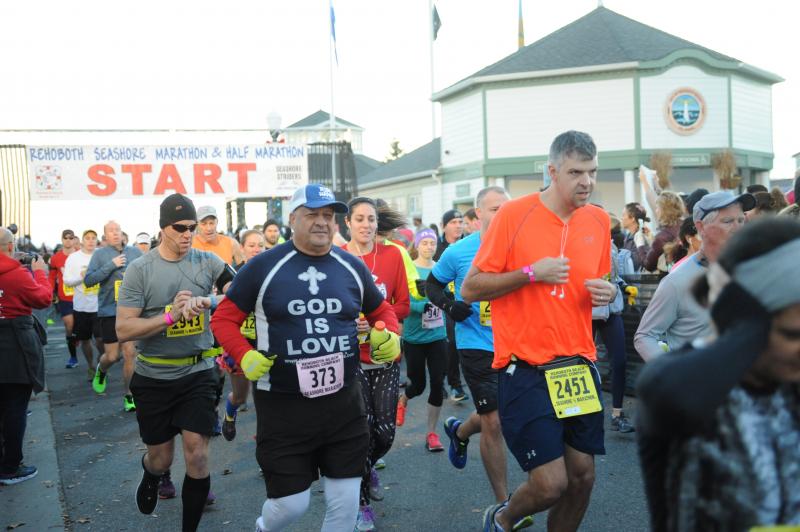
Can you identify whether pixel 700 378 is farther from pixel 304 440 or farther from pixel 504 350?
pixel 304 440

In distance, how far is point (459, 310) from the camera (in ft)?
18.9

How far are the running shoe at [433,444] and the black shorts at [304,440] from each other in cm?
329

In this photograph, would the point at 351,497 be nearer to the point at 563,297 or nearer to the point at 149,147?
the point at 563,297

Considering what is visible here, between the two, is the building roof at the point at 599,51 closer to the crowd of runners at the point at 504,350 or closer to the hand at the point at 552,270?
the crowd of runners at the point at 504,350

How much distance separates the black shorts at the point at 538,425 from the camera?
3.95 meters

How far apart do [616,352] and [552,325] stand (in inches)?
168

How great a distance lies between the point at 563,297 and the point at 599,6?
106 feet

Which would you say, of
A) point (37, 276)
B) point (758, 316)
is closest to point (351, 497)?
point (758, 316)

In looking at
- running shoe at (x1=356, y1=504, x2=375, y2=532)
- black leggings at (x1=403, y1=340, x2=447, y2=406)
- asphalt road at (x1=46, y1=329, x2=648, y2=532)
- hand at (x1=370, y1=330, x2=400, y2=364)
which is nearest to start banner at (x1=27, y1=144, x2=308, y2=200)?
asphalt road at (x1=46, y1=329, x2=648, y2=532)

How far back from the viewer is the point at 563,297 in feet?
13.5

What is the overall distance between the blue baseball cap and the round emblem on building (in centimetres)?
2604

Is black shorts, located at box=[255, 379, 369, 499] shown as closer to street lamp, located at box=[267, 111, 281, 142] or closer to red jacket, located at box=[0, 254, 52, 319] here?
red jacket, located at box=[0, 254, 52, 319]

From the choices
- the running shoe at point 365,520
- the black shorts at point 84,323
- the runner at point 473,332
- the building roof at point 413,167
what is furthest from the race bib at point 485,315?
the building roof at point 413,167

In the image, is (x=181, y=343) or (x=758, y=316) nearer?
(x=758, y=316)
